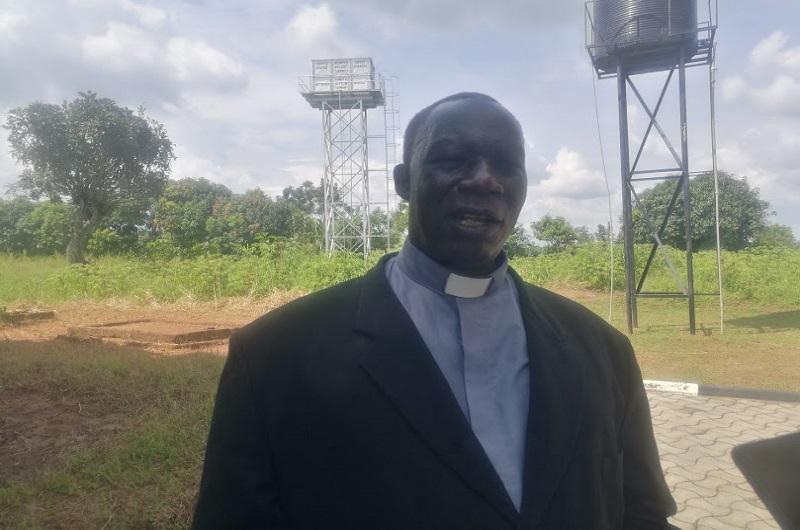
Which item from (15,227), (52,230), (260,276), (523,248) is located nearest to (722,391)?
(260,276)

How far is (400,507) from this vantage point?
1.07 metres

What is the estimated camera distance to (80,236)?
16062mm

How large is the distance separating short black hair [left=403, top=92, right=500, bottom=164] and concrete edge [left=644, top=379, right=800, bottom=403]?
16.0ft

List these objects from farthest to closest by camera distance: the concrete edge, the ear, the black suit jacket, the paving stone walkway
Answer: the concrete edge < the paving stone walkway < the ear < the black suit jacket

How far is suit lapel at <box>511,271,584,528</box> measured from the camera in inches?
44.7

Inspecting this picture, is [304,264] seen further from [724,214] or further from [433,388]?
[724,214]

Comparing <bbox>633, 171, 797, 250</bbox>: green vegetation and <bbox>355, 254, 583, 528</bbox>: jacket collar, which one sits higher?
<bbox>633, 171, 797, 250</bbox>: green vegetation

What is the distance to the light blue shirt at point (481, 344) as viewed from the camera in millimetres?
1185

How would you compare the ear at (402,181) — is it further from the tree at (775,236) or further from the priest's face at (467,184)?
the tree at (775,236)

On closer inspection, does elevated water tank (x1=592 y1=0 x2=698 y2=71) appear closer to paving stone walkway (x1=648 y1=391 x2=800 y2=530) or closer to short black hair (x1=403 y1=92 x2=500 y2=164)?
paving stone walkway (x1=648 y1=391 x2=800 y2=530)

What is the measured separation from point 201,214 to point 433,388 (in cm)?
1887

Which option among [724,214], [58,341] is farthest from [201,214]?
[724,214]

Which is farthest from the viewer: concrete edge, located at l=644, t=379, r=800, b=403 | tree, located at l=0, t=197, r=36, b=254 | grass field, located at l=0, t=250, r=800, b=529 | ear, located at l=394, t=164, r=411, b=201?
tree, located at l=0, t=197, r=36, b=254

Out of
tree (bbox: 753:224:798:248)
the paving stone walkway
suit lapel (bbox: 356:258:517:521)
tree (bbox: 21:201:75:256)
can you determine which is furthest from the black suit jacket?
tree (bbox: 753:224:798:248)
